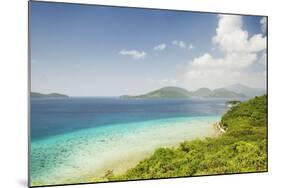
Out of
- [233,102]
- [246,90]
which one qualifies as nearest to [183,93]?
[233,102]

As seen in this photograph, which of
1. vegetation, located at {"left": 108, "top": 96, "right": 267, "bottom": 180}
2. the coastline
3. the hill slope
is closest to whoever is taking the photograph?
the coastline

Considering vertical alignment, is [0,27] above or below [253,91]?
above

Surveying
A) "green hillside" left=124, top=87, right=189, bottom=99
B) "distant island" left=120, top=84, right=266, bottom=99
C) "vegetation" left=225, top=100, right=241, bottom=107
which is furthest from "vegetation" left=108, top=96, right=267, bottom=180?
"green hillside" left=124, top=87, right=189, bottom=99

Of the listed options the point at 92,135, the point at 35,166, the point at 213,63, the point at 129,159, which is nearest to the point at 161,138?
the point at 129,159

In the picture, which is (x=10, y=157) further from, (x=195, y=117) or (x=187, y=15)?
(x=187, y=15)

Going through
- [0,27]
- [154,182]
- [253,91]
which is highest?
[0,27]

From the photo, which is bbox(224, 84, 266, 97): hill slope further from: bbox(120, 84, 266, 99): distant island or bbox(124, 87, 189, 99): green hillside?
bbox(124, 87, 189, 99): green hillside

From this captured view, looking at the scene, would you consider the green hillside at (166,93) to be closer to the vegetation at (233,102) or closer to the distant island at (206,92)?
the distant island at (206,92)
